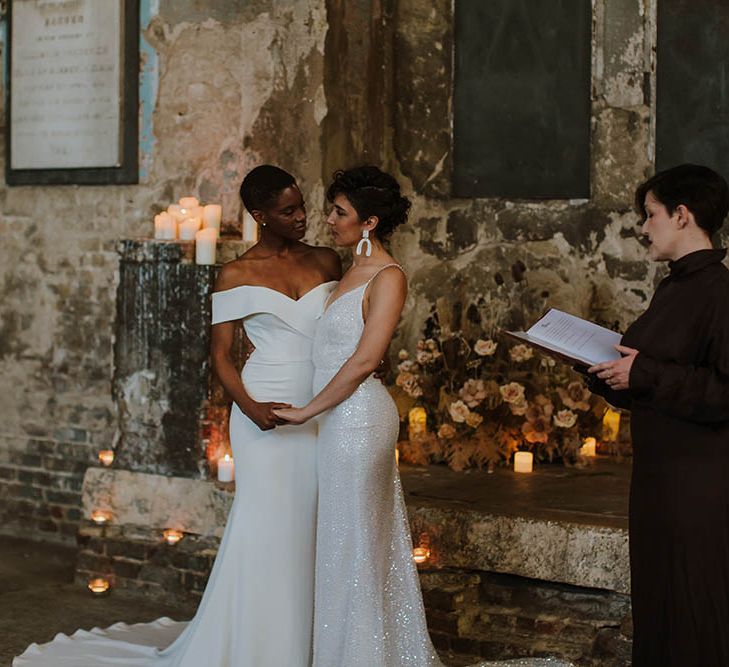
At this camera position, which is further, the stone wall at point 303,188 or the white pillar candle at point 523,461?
the stone wall at point 303,188

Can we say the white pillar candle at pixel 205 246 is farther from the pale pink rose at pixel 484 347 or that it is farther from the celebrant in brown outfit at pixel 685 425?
the celebrant in brown outfit at pixel 685 425

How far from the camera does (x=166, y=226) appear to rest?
5.91m

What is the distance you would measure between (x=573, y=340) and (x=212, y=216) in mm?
2692

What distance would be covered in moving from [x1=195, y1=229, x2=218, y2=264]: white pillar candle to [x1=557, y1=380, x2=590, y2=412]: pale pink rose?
1.69 metres

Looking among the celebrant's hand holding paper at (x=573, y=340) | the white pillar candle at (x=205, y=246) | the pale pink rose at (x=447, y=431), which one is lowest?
the pale pink rose at (x=447, y=431)

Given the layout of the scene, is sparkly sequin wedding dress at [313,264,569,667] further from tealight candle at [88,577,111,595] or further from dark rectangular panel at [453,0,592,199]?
dark rectangular panel at [453,0,592,199]

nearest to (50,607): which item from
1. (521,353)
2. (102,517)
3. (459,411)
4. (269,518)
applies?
(102,517)

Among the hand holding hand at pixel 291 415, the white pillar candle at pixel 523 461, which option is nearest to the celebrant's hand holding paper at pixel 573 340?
the hand holding hand at pixel 291 415

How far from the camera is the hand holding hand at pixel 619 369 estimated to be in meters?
3.40

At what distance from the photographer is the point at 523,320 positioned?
6.47m

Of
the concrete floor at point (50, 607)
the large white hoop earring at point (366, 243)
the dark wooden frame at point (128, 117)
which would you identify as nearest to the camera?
the large white hoop earring at point (366, 243)

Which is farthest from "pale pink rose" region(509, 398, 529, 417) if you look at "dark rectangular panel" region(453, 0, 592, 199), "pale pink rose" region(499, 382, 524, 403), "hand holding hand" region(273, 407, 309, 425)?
"hand holding hand" region(273, 407, 309, 425)

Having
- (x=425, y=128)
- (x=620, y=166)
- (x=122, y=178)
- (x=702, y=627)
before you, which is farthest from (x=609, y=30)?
(x=702, y=627)

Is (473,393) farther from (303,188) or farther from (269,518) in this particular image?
(269,518)
